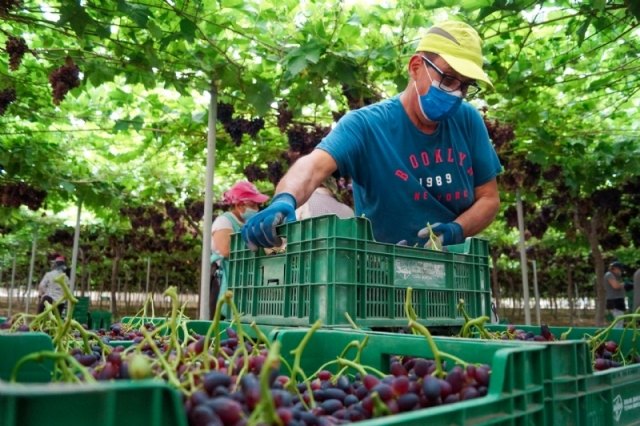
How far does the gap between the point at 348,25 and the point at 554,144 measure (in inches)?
153

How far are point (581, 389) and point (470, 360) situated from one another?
229mm

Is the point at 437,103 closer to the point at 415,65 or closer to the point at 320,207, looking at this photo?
the point at 415,65

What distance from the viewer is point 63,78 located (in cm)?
512

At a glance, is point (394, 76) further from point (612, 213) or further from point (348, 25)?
point (612, 213)

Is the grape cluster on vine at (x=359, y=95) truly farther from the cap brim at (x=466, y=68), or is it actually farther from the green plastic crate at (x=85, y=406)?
the green plastic crate at (x=85, y=406)

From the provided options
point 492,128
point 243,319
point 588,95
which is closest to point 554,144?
point 588,95

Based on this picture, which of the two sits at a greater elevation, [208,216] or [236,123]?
[236,123]

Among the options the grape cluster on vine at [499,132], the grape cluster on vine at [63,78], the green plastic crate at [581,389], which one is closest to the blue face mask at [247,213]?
the grape cluster on vine at [63,78]

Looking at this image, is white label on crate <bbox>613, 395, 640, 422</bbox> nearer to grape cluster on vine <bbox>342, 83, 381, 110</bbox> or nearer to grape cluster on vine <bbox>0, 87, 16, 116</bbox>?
grape cluster on vine <bbox>342, 83, 381, 110</bbox>

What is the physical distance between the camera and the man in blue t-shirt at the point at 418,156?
7.93 ft

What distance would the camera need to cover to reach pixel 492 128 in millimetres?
6344

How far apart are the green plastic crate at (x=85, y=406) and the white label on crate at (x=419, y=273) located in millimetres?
1258

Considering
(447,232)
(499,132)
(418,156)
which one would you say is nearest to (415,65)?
(418,156)

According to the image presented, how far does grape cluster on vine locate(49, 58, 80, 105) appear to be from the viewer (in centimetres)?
511
